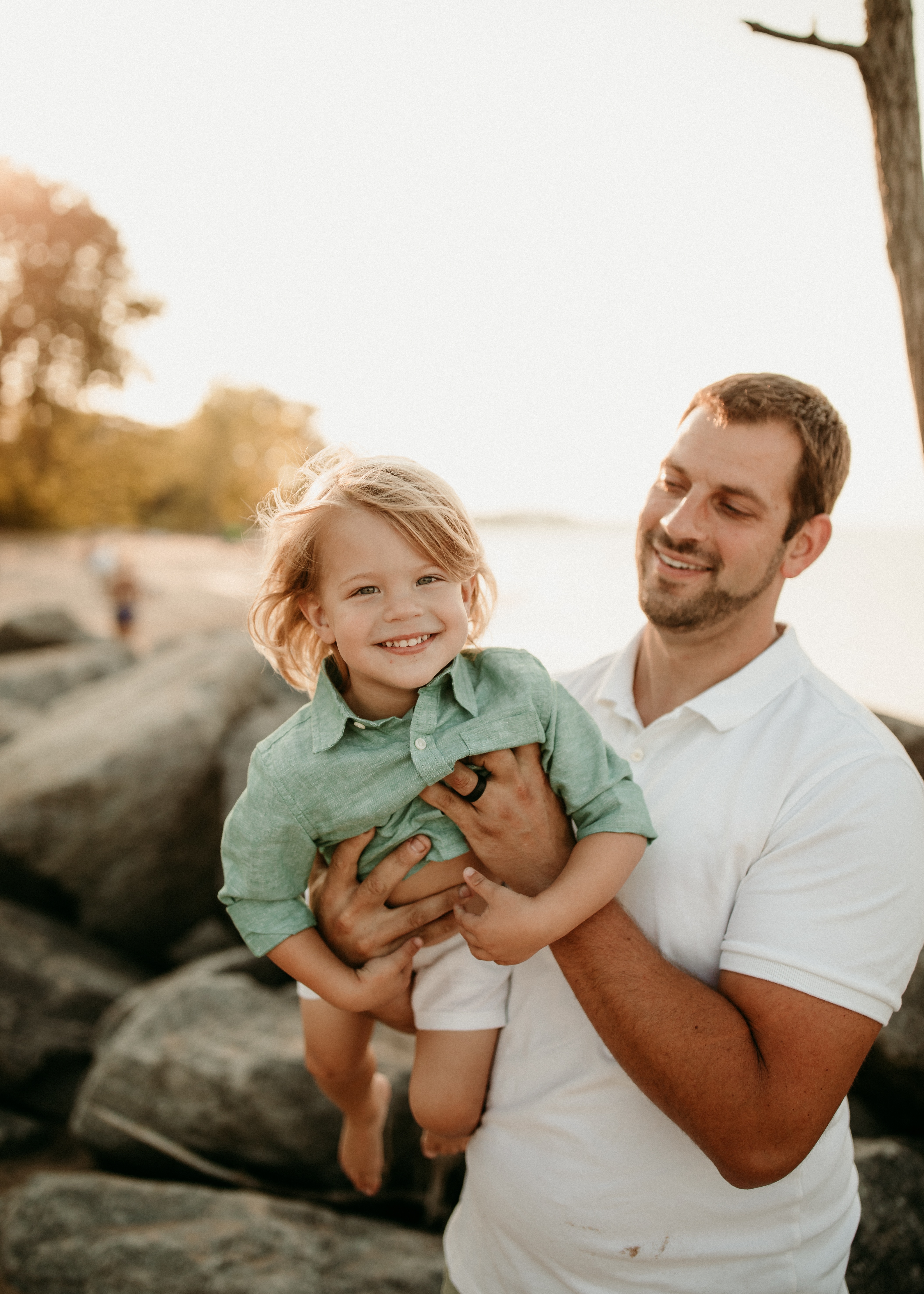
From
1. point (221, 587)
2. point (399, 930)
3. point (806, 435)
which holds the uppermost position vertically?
point (806, 435)

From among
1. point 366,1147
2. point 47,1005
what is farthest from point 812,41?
point 47,1005

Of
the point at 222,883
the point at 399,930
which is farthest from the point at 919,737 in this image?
the point at 222,883

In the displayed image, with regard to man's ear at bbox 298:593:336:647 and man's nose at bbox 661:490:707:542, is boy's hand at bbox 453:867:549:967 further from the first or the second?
man's nose at bbox 661:490:707:542

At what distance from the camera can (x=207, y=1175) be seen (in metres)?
3.23

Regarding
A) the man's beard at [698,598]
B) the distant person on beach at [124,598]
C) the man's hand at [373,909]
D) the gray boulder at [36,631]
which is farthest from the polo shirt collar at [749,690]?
the distant person on beach at [124,598]

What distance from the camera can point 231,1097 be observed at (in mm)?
3270

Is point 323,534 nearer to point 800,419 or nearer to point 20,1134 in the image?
point 800,419

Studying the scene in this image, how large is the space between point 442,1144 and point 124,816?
3581 millimetres

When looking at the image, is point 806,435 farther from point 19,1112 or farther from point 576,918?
point 19,1112

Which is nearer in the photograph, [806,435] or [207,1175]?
[806,435]

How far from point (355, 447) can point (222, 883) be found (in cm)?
414

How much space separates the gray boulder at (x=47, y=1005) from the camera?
4145 mm

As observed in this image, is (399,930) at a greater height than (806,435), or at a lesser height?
lesser

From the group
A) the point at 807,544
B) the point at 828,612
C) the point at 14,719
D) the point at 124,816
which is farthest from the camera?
the point at 828,612
